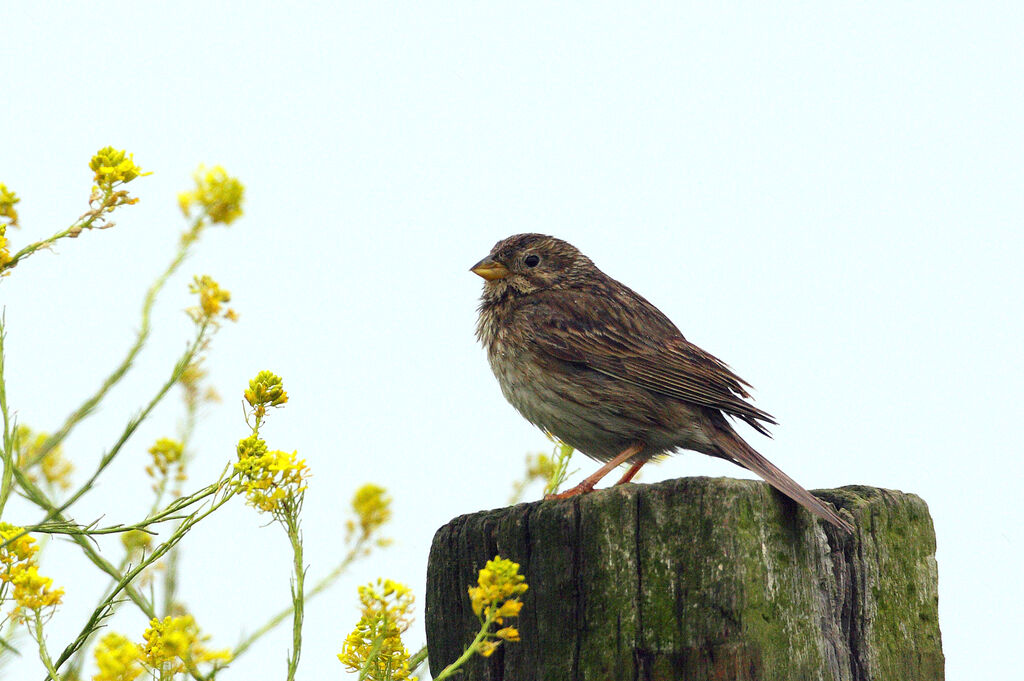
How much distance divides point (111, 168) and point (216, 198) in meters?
0.36

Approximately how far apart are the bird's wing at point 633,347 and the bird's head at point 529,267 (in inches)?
11.3

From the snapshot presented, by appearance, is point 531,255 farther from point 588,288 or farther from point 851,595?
point 851,595

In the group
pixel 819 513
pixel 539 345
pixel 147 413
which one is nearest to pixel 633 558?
pixel 819 513

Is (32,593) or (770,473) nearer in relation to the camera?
(32,593)

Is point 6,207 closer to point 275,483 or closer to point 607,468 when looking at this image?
point 275,483

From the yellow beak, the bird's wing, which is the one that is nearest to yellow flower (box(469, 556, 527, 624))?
the bird's wing

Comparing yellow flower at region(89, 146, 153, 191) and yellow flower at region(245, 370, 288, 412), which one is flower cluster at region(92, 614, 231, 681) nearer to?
yellow flower at region(245, 370, 288, 412)

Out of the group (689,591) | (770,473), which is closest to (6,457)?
(689,591)

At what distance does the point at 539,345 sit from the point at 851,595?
2627 millimetres

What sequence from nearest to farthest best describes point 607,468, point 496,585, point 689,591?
point 496,585, point 689,591, point 607,468

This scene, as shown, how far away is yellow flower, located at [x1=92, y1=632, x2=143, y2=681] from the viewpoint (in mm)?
2219

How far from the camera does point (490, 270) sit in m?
6.39

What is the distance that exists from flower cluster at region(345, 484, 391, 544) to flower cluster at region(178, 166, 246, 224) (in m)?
0.97

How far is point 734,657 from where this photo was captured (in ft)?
9.02
